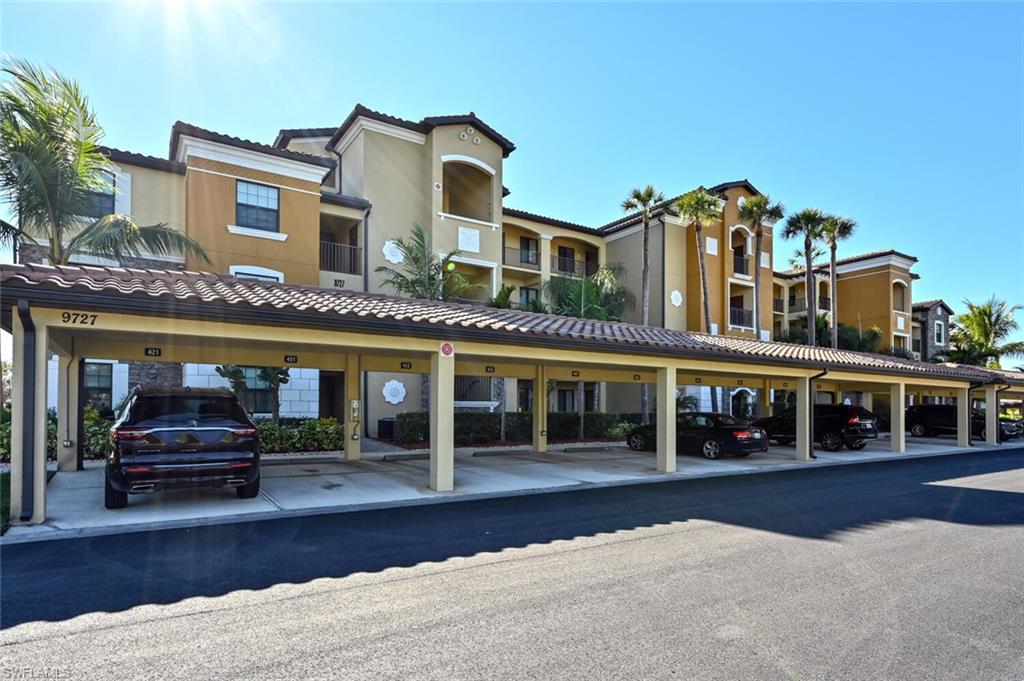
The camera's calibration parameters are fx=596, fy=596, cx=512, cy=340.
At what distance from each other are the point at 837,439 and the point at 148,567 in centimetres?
2086

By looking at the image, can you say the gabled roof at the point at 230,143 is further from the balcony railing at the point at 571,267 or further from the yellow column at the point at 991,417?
the yellow column at the point at 991,417

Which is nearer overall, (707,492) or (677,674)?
(677,674)

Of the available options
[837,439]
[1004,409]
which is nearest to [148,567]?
[837,439]

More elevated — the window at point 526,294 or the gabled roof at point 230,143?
the gabled roof at point 230,143

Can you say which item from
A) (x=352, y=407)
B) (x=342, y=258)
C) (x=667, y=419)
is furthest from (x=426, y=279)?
(x=667, y=419)

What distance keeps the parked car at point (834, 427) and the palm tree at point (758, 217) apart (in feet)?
29.7

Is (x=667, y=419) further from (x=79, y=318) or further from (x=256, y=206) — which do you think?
(x=256, y=206)

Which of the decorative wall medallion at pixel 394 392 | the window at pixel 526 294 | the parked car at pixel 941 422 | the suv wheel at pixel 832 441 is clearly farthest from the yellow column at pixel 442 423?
the parked car at pixel 941 422

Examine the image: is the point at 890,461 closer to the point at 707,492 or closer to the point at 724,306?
the point at 707,492

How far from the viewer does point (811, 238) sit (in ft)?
101

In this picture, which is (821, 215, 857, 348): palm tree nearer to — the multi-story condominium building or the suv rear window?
the multi-story condominium building

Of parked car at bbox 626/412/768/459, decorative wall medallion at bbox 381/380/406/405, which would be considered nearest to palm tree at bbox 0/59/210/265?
decorative wall medallion at bbox 381/380/406/405

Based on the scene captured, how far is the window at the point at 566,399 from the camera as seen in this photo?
1126 inches

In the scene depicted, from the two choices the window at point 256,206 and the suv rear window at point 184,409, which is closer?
the suv rear window at point 184,409
